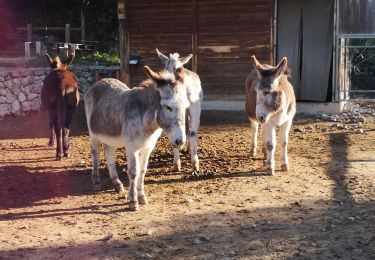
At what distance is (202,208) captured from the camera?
21.5 ft

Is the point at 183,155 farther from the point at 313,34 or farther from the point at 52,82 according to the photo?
the point at 313,34

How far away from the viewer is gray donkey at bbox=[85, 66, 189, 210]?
5.97m

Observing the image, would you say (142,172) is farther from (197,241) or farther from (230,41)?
(230,41)

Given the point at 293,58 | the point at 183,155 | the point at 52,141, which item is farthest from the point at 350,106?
the point at 52,141

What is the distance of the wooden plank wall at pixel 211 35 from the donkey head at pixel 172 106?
8.38 m

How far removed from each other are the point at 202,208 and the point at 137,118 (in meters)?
1.36

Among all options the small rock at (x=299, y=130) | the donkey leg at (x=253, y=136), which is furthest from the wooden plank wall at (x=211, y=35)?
the donkey leg at (x=253, y=136)

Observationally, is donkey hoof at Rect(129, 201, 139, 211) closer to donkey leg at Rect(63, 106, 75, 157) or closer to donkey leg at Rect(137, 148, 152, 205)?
donkey leg at Rect(137, 148, 152, 205)

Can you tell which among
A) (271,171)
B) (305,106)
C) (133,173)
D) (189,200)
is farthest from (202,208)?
(305,106)

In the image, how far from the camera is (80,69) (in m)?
17.7

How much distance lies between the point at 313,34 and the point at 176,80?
8.83 metres

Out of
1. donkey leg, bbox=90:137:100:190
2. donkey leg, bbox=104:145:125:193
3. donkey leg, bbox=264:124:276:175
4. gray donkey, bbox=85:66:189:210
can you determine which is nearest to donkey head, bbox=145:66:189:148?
gray donkey, bbox=85:66:189:210

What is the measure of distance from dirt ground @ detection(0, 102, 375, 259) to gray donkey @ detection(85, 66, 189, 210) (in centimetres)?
45

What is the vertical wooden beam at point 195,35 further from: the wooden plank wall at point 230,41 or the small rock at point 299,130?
the small rock at point 299,130
